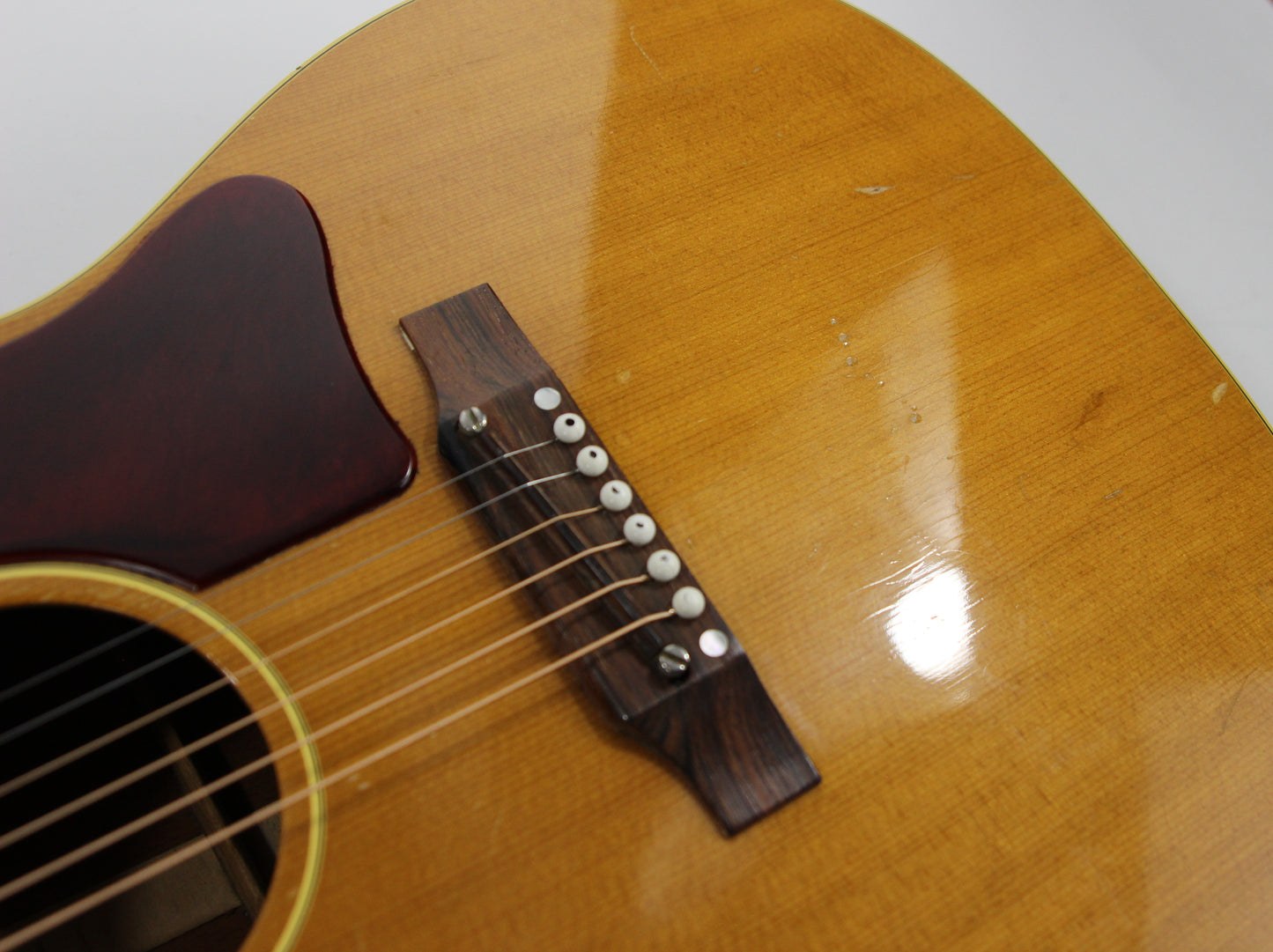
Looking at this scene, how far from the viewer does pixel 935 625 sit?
0.67 metres

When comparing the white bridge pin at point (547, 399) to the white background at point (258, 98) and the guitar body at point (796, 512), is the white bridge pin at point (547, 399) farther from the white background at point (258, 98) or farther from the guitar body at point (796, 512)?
the white background at point (258, 98)

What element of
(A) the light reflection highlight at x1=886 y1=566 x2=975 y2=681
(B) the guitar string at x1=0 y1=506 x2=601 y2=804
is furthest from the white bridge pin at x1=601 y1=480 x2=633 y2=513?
(A) the light reflection highlight at x1=886 y1=566 x2=975 y2=681

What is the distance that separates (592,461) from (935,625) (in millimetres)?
278

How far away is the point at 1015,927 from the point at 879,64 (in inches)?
31.3

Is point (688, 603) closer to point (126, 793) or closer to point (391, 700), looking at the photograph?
point (391, 700)

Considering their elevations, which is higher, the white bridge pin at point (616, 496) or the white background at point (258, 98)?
the white background at point (258, 98)

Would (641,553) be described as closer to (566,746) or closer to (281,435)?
(566,746)

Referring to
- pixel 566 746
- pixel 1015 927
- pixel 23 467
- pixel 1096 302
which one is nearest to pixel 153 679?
pixel 23 467

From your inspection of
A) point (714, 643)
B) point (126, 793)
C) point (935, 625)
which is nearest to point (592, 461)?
point (714, 643)

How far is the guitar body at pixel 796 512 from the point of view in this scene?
1.91 ft

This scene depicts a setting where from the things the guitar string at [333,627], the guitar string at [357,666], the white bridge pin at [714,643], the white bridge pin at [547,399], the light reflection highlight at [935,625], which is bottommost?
the light reflection highlight at [935,625]

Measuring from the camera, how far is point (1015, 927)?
0.59 meters

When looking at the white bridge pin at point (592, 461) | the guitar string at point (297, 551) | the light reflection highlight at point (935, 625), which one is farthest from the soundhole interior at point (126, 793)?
the light reflection highlight at point (935, 625)

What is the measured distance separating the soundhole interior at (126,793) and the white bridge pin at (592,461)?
0.29 m
